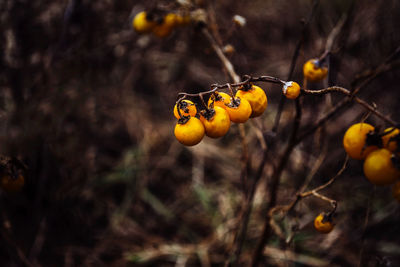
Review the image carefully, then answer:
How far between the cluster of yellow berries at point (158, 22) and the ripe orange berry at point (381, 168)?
124 centimetres

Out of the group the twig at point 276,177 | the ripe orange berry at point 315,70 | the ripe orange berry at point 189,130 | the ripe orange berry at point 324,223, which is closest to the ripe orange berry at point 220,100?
the ripe orange berry at point 189,130

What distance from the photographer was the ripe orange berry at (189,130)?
3.10 ft

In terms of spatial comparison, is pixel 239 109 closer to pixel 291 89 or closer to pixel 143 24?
pixel 291 89

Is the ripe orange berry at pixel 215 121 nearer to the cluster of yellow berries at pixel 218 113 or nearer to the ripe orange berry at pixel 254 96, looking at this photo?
the cluster of yellow berries at pixel 218 113

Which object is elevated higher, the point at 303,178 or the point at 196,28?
the point at 196,28

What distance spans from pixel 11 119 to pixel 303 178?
204 centimetres

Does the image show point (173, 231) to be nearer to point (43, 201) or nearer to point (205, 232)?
point (205, 232)

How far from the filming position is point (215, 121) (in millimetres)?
945

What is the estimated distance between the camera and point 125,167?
7.92ft

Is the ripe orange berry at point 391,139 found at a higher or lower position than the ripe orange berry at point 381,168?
higher

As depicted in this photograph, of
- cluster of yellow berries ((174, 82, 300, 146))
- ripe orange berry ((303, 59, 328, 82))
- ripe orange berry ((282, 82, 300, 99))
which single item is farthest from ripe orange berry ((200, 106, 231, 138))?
ripe orange berry ((303, 59, 328, 82))

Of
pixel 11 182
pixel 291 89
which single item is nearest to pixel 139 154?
pixel 11 182

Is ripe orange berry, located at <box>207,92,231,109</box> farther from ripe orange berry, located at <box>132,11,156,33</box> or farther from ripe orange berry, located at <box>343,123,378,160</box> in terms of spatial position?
ripe orange berry, located at <box>132,11,156,33</box>

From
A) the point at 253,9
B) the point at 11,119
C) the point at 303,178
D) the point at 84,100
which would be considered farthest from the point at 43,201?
the point at 253,9
